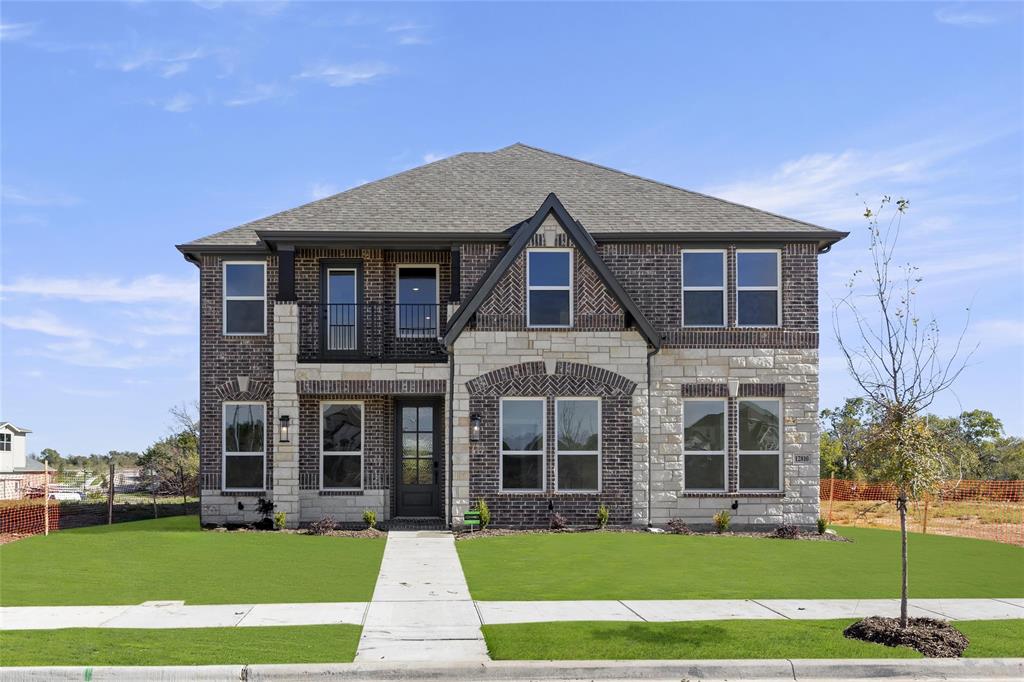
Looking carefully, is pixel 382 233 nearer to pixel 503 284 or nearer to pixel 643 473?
pixel 503 284

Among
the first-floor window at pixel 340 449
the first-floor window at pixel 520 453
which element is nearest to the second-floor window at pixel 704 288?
the first-floor window at pixel 520 453

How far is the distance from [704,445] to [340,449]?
26.1ft

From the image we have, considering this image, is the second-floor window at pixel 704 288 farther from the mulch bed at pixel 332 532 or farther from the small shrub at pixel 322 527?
the small shrub at pixel 322 527

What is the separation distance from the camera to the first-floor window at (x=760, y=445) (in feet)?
65.9

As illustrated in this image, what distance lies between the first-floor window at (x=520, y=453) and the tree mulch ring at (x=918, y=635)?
32.3 feet

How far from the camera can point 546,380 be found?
1936cm

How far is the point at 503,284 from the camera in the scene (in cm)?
1942

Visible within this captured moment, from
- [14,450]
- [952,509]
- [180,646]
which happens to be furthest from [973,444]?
[14,450]

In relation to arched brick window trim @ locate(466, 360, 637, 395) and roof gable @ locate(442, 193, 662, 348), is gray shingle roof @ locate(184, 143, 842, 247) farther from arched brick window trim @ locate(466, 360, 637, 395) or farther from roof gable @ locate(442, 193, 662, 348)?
arched brick window trim @ locate(466, 360, 637, 395)

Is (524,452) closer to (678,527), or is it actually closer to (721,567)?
(678,527)

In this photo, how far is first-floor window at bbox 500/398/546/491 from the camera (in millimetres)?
19328

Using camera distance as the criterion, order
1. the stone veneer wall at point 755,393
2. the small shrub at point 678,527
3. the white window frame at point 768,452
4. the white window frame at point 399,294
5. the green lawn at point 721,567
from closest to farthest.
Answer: the green lawn at point 721,567, the small shrub at point 678,527, the stone veneer wall at point 755,393, the white window frame at point 768,452, the white window frame at point 399,294

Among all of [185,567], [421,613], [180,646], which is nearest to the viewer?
[180,646]

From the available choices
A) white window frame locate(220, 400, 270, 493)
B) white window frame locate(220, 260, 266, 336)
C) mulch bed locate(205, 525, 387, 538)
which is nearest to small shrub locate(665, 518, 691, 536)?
mulch bed locate(205, 525, 387, 538)
